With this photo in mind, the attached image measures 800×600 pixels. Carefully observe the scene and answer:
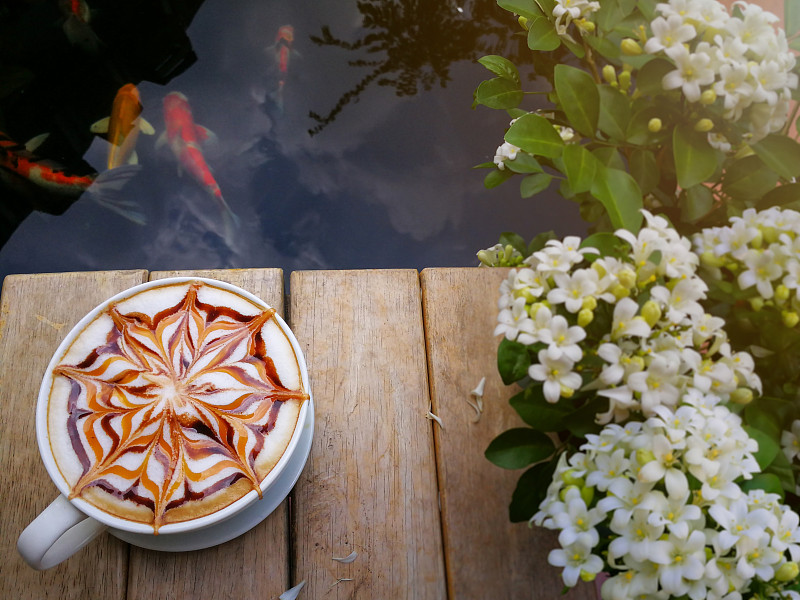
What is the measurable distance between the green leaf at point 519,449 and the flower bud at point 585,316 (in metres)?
0.19

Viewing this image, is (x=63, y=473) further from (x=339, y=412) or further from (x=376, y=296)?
(x=376, y=296)

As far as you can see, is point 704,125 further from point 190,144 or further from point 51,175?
point 51,175

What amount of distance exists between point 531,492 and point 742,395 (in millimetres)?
268

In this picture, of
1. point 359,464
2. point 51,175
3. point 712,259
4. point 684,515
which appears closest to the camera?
point 684,515

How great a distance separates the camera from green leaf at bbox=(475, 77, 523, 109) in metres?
0.88

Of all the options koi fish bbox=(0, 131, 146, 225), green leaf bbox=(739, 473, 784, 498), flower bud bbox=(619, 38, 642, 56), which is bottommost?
koi fish bbox=(0, 131, 146, 225)

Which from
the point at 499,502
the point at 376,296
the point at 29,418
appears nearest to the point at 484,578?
the point at 499,502

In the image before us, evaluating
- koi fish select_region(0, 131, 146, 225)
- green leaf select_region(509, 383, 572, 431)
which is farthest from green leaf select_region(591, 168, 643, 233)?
koi fish select_region(0, 131, 146, 225)

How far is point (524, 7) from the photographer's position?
811 millimetres

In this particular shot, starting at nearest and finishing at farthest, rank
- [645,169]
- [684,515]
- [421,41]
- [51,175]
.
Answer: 1. [684,515]
2. [645,169]
3. [51,175]
4. [421,41]

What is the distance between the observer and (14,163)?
157 cm

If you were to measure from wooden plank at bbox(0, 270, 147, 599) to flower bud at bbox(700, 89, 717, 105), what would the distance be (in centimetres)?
82

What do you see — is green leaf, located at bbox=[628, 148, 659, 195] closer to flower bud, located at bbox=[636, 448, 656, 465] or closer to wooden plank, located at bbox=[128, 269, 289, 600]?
flower bud, located at bbox=[636, 448, 656, 465]

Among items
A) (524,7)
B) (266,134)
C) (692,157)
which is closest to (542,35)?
(524,7)
